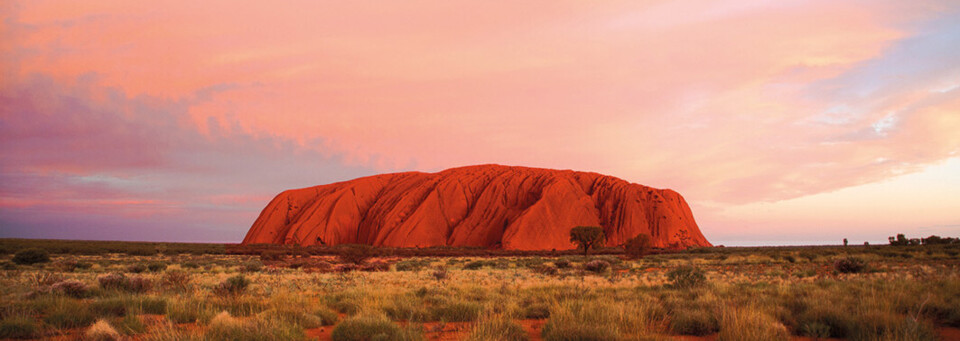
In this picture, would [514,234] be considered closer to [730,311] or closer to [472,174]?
[472,174]

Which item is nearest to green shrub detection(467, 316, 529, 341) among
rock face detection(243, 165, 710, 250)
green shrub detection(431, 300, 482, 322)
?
green shrub detection(431, 300, 482, 322)

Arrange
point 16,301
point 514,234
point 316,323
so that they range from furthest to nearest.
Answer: point 514,234, point 16,301, point 316,323

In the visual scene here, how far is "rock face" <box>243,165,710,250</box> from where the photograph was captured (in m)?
66.2

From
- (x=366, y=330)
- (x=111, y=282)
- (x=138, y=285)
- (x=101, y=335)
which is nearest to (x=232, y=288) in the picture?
(x=138, y=285)

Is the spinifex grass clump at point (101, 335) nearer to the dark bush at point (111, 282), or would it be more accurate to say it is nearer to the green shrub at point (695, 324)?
the dark bush at point (111, 282)

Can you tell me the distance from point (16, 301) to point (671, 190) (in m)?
Result: 79.5

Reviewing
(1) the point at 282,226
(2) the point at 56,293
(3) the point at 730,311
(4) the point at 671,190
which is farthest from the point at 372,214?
(3) the point at 730,311

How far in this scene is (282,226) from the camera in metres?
77.7

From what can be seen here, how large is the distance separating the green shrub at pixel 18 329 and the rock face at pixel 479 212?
183 feet

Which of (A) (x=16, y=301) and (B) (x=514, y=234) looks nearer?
(A) (x=16, y=301)

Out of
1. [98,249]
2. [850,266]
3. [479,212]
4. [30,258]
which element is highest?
[479,212]

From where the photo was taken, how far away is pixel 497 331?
6141mm

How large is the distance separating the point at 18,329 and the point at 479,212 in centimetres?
6560

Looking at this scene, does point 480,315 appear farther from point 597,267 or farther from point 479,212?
point 479,212
